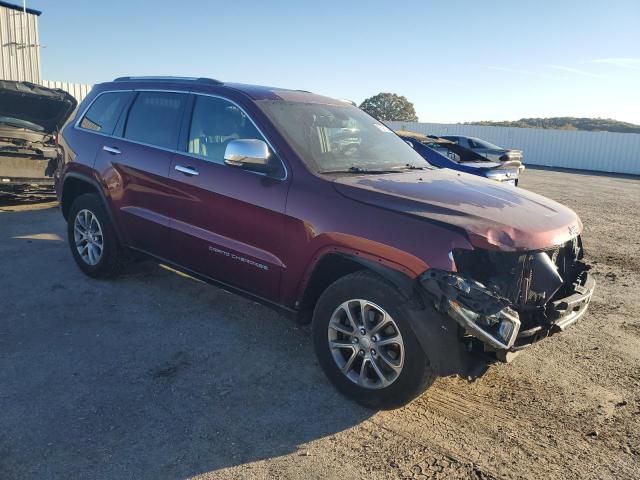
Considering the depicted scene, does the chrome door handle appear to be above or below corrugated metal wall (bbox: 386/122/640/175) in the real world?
below

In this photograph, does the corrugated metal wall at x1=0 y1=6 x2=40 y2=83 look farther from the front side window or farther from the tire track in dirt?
the tire track in dirt

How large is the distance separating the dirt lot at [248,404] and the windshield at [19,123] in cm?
501

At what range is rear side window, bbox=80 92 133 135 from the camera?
5102mm

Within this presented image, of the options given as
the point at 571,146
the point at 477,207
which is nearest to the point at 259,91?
the point at 477,207

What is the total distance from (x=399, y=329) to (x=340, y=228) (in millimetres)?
723

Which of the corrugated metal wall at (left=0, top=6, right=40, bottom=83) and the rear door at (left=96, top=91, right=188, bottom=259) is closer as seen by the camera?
the rear door at (left=96, top=91, right=188, bottom=259)

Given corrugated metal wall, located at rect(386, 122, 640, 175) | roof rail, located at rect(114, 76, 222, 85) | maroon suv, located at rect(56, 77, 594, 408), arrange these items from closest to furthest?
maroon suv, located at rect(56, 77, 594, 408)
roof rail, located at rect(114, 76, 222, 85)
corrugated metal wall, located at rect(386, 122, 640, 175)

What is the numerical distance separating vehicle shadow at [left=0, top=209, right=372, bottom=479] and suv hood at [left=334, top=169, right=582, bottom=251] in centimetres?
133

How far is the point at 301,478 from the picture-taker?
2684mm

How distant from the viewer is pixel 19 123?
8.96 metres

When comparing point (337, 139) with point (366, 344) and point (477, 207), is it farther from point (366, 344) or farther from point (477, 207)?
point (366, 344)

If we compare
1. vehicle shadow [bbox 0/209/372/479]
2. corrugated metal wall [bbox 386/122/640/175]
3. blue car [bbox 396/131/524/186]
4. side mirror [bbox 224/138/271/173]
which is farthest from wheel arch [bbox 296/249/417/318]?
corrugated metal wall [bbox 386/122/640/175]

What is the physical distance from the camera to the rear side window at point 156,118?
14.8 feet

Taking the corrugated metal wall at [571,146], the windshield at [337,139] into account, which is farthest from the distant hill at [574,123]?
the windshield at [337,139]
